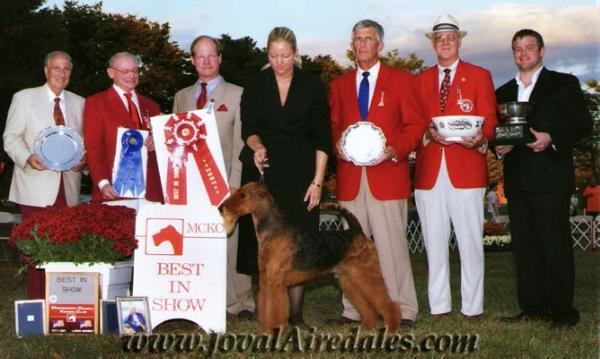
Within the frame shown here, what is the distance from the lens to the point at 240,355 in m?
4.46

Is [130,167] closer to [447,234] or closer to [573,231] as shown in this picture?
[447,234]

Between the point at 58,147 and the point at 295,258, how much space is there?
2125mm

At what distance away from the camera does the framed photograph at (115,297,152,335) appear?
5168 mm

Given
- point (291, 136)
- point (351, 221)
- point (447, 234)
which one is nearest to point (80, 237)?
point (291, 136)

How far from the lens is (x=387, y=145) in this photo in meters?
5.52

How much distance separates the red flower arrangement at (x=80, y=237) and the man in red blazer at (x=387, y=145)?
1.68 meters

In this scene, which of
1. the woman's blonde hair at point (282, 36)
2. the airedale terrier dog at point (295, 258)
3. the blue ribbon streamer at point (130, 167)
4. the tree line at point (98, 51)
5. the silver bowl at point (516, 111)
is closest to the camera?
the airedale terrier dog at point (295, 258)

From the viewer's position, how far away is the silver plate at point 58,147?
5707mm

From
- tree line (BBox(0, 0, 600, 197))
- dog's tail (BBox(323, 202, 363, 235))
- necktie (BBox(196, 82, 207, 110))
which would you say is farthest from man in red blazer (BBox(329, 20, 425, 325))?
tree line (BBox(0, 0, 600, 197))

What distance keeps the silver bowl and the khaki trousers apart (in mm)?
1003

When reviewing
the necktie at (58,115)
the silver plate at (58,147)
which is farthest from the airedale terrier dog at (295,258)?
the necktie at (58,115)

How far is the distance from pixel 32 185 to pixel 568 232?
4.25 meters

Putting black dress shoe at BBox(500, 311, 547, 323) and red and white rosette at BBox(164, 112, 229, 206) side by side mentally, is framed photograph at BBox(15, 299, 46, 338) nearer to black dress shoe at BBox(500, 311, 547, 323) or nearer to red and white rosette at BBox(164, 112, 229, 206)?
red and white rosette at BBox(164, 112, 229, 206)

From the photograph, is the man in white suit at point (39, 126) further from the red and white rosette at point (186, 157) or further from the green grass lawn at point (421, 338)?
the green grass lawn at point (421, 338)
